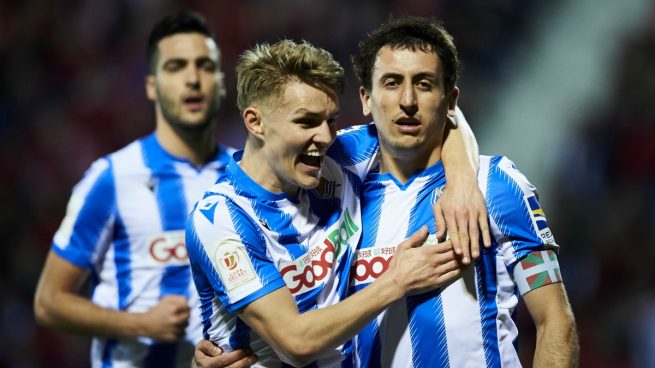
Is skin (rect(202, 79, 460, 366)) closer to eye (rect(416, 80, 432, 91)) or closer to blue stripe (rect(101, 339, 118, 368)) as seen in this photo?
eye (rect(416, 80, 432, 91))

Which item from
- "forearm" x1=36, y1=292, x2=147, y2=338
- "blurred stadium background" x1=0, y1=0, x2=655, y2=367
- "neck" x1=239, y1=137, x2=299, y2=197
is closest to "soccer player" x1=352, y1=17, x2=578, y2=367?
"neck" x1=239, y1=137, x2=299, y2=197

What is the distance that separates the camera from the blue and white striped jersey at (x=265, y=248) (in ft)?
10.3

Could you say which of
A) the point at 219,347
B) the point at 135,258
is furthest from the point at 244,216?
the point at 135,258

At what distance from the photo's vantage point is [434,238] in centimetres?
327

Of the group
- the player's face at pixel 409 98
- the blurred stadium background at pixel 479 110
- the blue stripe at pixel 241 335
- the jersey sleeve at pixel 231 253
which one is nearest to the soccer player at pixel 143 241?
the blue stripe at pixel 241 335

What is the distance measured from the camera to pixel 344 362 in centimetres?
334

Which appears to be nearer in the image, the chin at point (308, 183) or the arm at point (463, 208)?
the arm at point (463, 208)

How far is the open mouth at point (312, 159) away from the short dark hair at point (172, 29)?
1567mm

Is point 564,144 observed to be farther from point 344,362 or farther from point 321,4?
point 344,362

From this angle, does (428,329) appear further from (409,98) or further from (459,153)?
(409,98)

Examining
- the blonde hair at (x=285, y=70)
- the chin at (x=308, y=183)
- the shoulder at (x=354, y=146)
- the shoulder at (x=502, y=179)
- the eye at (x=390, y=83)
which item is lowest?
the shoulder at (x=502, y=179)

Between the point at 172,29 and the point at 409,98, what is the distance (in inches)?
68.7

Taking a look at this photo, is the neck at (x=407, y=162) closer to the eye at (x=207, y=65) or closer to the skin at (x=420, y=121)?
the skin at (x=420, y=121)

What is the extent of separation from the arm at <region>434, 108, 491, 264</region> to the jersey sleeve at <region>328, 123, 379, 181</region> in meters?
0.30
